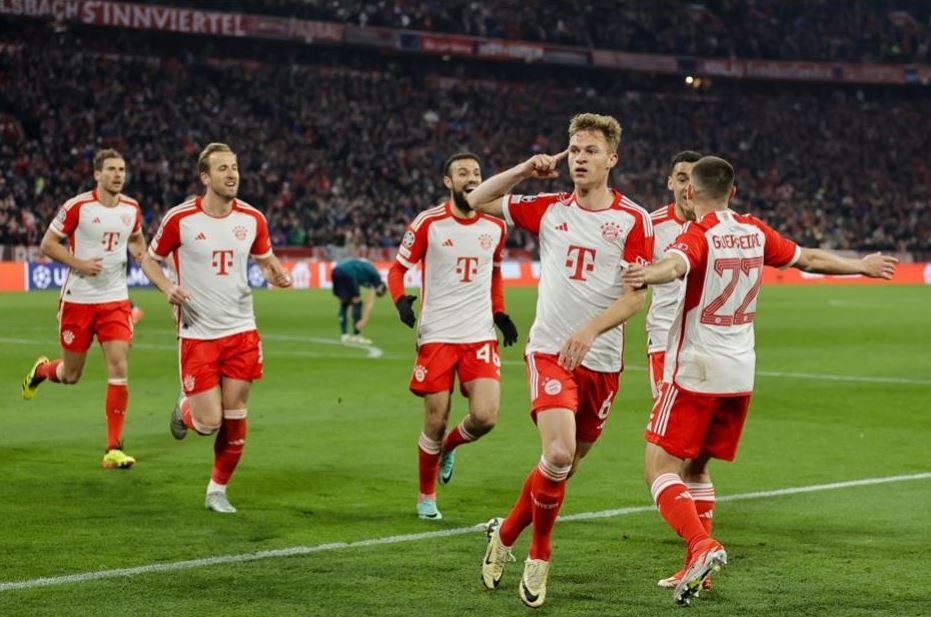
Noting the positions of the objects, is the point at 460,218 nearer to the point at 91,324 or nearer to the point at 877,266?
the point at 877,266

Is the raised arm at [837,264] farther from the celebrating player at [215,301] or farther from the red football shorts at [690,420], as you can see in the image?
the celebrating player at [215,301]

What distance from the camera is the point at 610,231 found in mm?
7551

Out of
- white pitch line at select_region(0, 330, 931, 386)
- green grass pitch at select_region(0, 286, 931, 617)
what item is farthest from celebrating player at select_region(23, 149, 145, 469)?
white pitch line at select_region(0, 330, 931, 386)

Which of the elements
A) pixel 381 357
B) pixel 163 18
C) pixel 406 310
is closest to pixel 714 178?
pixel 406 310

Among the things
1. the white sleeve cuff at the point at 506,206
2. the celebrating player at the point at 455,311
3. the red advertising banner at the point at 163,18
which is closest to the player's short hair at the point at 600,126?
the white sleeve cuff at the point at 506,206

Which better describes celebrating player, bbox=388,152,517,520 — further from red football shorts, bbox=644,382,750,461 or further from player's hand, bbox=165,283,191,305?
red football shorts, bbox=644,382,750,461

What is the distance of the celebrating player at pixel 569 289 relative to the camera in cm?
730

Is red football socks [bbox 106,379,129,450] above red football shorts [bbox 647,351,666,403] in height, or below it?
below

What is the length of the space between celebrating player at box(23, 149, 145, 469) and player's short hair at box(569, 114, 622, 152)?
5754 millimetres

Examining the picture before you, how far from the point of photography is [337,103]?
178 ft

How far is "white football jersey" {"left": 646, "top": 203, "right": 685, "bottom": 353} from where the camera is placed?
33.5 ft

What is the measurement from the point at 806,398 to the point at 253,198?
31.8 metres

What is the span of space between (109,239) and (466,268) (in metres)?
4.06

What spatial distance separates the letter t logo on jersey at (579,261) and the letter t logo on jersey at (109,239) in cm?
609
